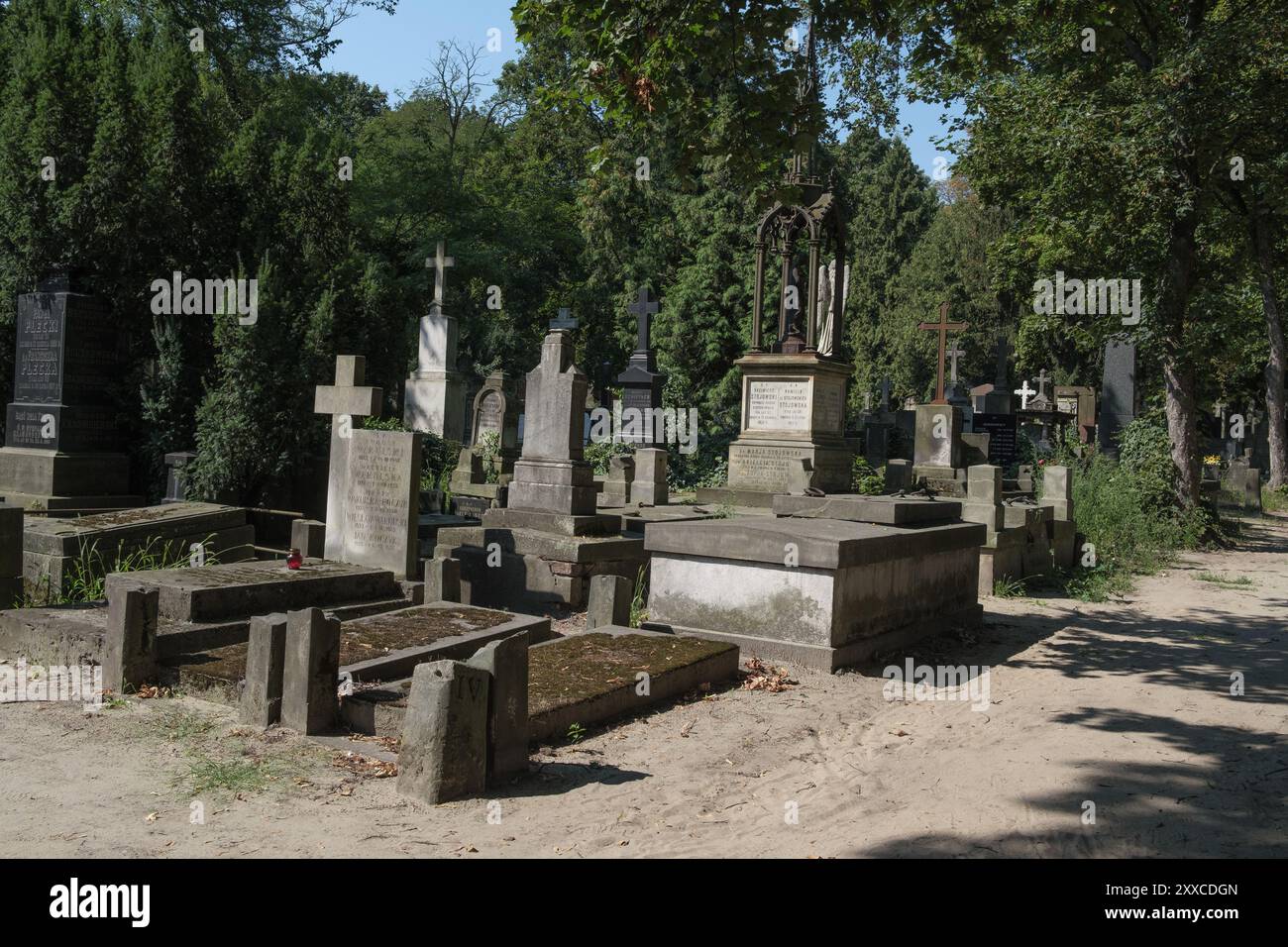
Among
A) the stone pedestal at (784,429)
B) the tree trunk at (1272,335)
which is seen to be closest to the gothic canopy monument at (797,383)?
the stone pedestal at (784,429)

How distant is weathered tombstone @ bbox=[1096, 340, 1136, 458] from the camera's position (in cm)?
2227

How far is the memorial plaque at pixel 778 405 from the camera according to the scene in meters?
15.5

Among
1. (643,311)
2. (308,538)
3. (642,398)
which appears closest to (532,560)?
(308,538)

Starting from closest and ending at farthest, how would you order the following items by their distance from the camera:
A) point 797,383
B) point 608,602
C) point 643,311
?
point 608,602
point 797,383
point 643,311

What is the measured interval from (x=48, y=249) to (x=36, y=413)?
195 centimetres

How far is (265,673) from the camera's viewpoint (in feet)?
17.3

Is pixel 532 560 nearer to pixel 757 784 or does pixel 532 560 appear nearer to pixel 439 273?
pixel 757 784

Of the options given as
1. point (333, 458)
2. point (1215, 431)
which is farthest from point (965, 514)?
point (1215, 431)

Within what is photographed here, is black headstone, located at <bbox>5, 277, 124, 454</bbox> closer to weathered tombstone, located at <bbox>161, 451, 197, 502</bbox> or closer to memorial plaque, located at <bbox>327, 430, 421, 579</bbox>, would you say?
weathered tombstone, located at <bbox>161, 451, 197, 502</bbox>

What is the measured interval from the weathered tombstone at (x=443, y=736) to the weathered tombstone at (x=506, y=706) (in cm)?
10

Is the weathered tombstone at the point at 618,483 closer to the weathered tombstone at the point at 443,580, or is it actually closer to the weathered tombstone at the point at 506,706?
the weathered tombstone at the point at 443,580

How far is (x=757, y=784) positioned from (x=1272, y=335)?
25.5 meters
